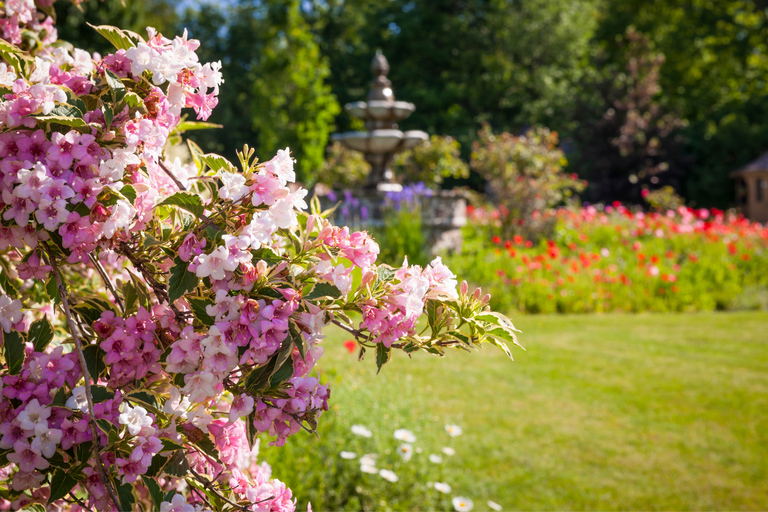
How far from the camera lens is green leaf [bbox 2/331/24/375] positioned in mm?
1096

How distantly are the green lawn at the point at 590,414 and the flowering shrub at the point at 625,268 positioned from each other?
109cm

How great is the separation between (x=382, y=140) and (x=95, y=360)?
8.49 meters

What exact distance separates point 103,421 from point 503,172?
10515mm

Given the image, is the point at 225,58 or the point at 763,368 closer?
the point at 763,368

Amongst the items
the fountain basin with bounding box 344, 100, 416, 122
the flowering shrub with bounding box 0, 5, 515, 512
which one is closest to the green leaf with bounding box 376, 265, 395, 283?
the flowering shrub with bounding box 0, 5, 515, 512

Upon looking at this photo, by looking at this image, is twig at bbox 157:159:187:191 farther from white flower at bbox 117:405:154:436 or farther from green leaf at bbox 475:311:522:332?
green leaf at bbox 475:311:522:332

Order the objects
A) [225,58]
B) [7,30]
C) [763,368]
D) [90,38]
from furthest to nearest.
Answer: [225,58] → [90,38] → [763,368] → [7,30]

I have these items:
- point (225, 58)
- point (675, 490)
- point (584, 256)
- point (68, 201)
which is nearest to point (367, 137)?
point (584, 256)

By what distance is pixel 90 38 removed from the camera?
12.9 metres

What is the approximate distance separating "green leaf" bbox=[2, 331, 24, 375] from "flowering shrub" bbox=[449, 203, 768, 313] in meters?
6.61

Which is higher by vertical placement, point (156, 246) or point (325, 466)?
point (156, 246)

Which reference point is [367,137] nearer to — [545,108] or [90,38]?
[90,38]

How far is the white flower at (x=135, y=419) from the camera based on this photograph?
1.02 metres

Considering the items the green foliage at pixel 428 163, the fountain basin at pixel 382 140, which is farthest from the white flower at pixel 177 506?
the green foliage at pixel 428 163
